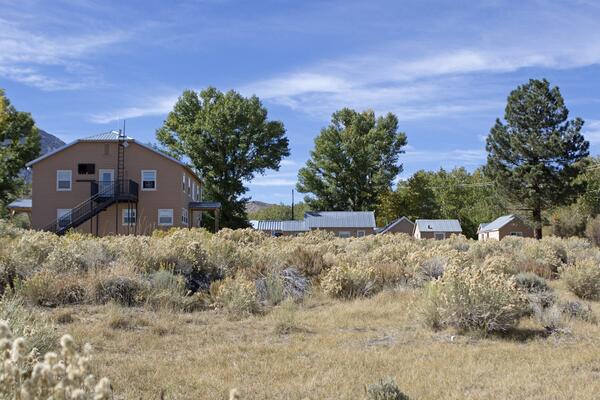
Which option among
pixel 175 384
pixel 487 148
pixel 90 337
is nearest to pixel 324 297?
pixel 90 337

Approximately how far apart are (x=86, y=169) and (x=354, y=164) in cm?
3268

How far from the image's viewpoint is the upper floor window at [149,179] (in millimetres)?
40188

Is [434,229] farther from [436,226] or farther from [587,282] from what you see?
[587,282]

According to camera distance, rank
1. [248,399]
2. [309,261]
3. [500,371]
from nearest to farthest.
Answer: [248,399] → [500,371] → [309,261]

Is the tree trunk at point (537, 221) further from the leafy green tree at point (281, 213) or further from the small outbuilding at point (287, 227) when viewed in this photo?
the leafy green tree at point (281, 213)

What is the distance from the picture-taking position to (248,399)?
539 centimetres

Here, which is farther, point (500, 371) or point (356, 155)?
point (356, 155)

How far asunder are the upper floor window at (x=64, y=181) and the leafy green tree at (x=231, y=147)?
16.7 metres

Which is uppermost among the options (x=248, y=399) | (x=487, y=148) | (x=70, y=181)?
(x=487, y=148)

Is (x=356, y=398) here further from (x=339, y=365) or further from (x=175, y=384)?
(x=175, y=384)

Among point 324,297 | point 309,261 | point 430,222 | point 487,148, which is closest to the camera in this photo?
point 324,297

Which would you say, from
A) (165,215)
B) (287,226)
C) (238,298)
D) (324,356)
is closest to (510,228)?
(287,226)

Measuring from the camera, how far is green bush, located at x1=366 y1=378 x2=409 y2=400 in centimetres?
507

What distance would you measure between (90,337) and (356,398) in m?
3.83
